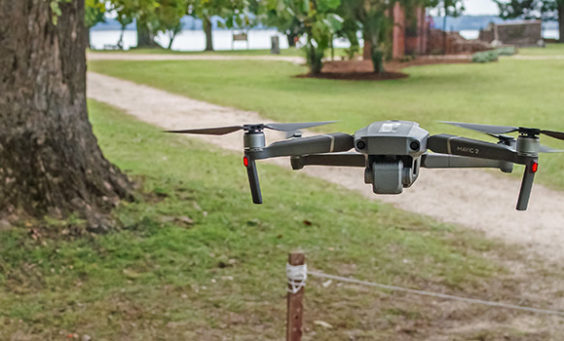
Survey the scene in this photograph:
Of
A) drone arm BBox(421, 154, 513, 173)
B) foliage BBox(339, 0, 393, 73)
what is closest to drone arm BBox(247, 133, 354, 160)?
drone arm BBox(421, 154, 513, 173)

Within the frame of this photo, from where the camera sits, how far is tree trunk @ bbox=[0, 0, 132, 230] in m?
8.74

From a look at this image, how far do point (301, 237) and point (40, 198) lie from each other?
11.5 ft

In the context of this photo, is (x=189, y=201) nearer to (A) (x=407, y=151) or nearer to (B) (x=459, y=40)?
(A) (x=407, y=151)

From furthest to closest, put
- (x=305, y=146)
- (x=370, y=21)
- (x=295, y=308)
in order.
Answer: (x=370, y=21) → (x=295, y=308) → (x=305, y=146)

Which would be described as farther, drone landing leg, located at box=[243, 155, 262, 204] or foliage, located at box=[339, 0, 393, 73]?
foliage, located at box=[339, 0, 393, 73]

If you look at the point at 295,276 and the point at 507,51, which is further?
the point at 507,51

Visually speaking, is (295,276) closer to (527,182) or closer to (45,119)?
(527,182)

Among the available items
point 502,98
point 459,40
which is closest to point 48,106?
point 502,98

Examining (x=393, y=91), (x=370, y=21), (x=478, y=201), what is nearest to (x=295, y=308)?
(x=478, y=201)

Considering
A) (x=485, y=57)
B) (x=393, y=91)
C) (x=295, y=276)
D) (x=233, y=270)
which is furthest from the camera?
(x=485, y=57)

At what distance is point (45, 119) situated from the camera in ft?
30.6

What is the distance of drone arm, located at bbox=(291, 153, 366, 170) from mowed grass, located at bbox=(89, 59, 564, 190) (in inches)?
384

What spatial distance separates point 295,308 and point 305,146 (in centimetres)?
480

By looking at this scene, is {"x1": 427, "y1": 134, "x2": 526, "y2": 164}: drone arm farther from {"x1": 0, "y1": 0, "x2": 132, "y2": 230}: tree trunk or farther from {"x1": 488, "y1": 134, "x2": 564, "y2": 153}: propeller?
{"x1": 0, "y1": 0, "x2": 132, "y2": 230}: tree trunk
